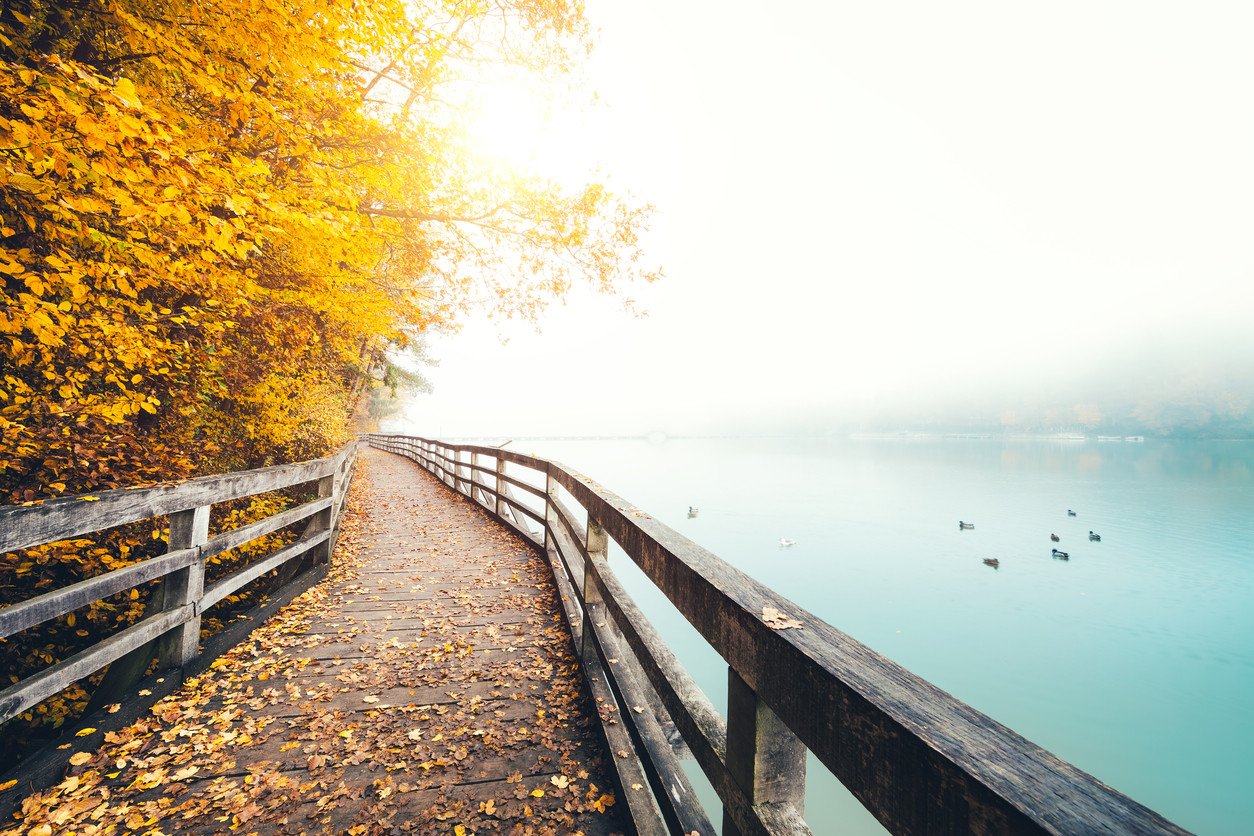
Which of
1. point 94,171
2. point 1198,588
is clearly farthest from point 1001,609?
point 94,171

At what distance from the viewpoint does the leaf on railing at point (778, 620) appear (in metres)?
1.26

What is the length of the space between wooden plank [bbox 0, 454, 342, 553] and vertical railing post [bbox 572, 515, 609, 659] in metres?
2.66

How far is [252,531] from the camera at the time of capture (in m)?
4.08

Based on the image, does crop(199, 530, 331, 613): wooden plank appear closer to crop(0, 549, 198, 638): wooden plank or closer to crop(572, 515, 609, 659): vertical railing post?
crop(0, 549, 198, 638): wooden plank

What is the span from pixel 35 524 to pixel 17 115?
3281 millimetres

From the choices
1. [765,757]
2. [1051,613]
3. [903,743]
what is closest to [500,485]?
[765,757]

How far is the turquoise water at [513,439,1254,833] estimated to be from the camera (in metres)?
17.8

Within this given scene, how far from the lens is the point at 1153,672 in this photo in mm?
22531

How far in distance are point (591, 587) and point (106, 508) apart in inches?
115

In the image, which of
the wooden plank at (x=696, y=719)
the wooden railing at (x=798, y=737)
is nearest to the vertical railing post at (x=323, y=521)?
the wooden plank at (x=696, y=719)

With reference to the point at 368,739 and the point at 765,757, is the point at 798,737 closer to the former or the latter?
the point at 765,757

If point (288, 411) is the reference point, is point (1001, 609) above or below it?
below

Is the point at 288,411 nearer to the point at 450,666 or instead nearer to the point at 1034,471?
the point at 450,666

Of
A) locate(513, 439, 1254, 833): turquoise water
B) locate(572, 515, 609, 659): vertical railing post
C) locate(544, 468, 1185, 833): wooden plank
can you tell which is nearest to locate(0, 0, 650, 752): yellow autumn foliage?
locate(572, 515, 609, 659): vertical railing post
